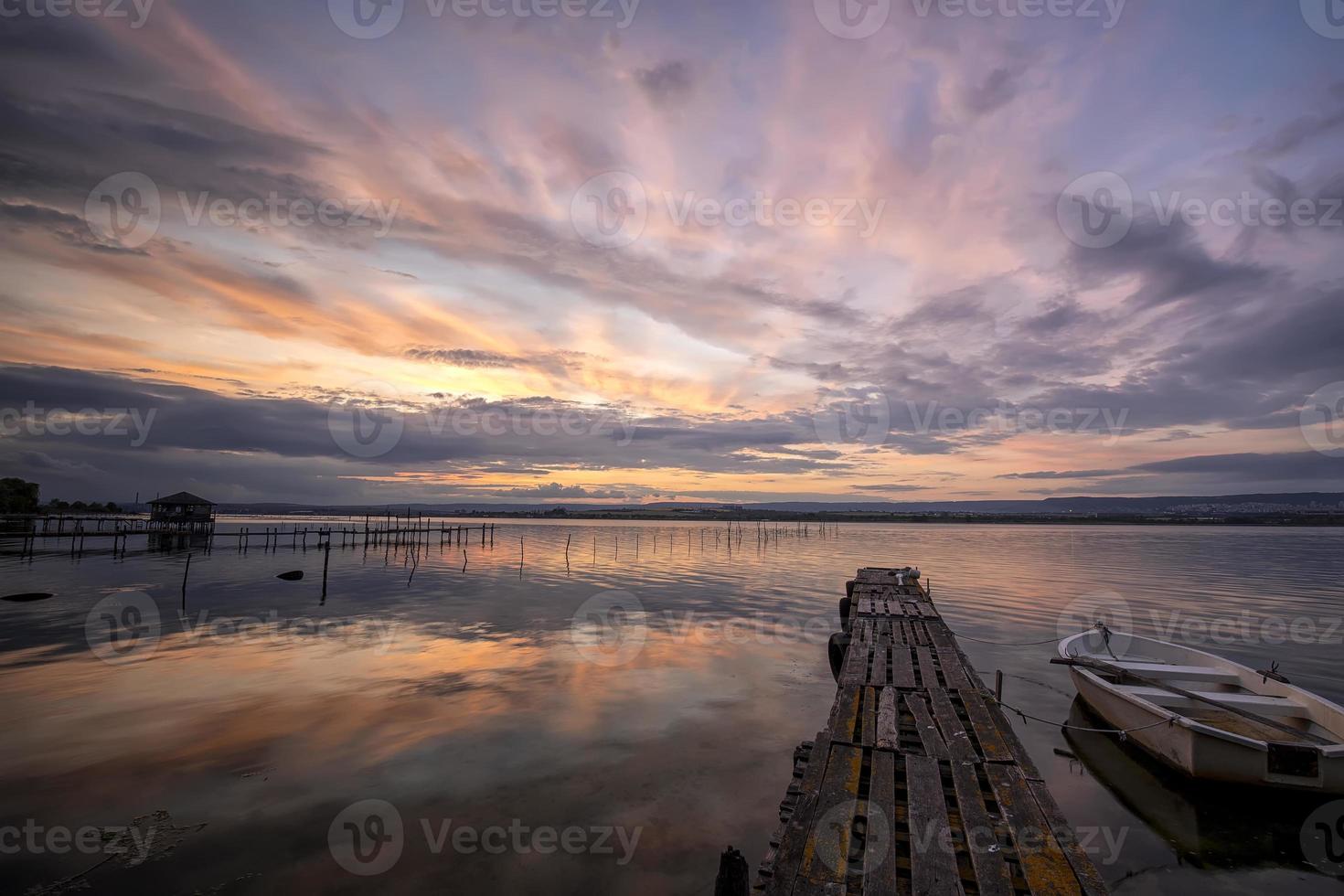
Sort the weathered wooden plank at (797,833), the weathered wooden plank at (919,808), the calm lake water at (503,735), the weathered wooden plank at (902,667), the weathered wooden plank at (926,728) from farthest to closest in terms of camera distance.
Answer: the weathered wooden plank at (902,667) < the weathered wooden plank at (926,728) < the calm lake water at (503,735) < the weathered wooden plank at (919,808) < the weathered wooden plank at (797,833)

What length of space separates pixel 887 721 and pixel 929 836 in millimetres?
3587

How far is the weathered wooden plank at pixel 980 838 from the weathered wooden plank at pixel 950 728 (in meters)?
0.60

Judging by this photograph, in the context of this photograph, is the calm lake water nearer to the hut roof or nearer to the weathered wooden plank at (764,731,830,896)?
the weathered wooden plank at (764,731,830,896)

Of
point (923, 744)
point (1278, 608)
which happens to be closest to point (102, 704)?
point (923, 744)

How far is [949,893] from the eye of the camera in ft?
18.5

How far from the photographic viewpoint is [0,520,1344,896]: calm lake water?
823cm

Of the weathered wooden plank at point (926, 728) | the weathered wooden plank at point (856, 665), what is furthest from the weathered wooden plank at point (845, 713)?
the weathered wooden plank at point (926, 728)

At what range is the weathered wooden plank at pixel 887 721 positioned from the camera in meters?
9.10

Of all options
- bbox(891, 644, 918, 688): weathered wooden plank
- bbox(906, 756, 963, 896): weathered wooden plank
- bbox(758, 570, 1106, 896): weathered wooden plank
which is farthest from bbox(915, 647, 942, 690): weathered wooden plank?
bbox(906, 756, 963, 896): weathered wooden plank

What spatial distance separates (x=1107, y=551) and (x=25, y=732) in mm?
82811

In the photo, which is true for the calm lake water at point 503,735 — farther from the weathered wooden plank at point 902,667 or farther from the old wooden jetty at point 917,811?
the weathered wooden plank at point 902,667

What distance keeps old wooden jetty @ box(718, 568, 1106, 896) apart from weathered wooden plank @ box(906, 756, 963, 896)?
0.01 m

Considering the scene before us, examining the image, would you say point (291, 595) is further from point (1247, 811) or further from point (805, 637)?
point (1247, 811)

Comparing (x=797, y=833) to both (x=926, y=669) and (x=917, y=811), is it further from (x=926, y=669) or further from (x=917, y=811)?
(x=926, y=669)
